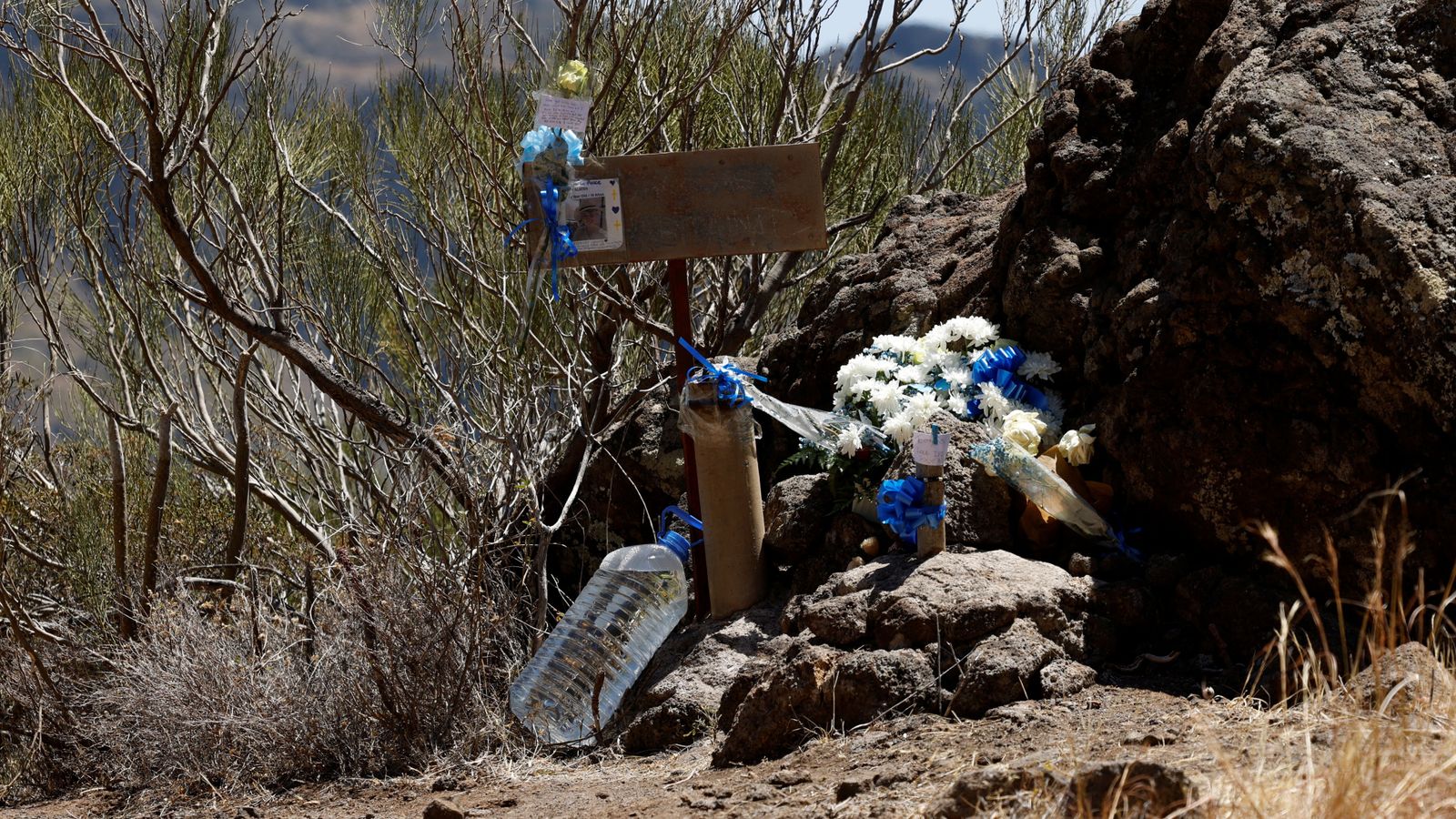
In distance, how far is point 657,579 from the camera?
4.41 metres

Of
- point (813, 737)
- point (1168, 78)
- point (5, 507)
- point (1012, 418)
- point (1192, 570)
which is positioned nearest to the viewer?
point (813, 737)

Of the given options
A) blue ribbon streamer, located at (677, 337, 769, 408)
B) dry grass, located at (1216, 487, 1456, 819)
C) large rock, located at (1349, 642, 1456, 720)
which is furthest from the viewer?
blue ribbon streamer, located at (677, 337, 769, 408)

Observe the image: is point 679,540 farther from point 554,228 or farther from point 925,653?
point 925,653

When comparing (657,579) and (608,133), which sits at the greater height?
(608,133)

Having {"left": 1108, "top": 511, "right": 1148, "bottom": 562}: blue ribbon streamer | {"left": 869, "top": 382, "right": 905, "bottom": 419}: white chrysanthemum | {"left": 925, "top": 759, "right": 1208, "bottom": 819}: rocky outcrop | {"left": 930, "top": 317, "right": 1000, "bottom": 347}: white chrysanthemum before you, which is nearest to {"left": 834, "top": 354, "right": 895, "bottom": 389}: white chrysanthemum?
{"left": 869, "top": 382, "right": 905, "bottom": 419}: white chrysanthemum

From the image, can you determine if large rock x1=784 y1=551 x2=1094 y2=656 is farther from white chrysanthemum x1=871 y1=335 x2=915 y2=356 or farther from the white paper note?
the white paper note

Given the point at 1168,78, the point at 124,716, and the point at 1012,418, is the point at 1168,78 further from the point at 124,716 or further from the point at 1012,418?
the point at 124,716

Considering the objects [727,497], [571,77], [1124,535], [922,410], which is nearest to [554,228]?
[571,77]

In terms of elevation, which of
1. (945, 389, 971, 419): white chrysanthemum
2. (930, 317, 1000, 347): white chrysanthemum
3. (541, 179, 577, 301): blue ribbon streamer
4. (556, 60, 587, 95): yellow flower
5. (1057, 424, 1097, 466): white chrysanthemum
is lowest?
(1057, 424, 1097, 466): white chrysanthemum

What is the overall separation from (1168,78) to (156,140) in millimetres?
3405

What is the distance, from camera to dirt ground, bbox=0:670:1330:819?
2426mm

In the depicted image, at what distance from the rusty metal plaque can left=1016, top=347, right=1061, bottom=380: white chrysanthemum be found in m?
0.74

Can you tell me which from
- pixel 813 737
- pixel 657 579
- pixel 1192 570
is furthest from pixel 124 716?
pixel 1192 570

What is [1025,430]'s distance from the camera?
388 cm
